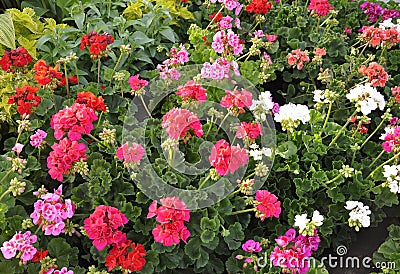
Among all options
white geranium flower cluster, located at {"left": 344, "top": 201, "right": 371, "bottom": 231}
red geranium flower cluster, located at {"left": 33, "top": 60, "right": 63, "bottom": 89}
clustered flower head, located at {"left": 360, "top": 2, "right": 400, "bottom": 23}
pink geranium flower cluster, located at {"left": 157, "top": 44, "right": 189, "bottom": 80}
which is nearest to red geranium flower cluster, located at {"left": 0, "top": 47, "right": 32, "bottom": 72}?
red geranium flower cluster, located at {"left": 33, "top": 60, "right": 63, "bottom": 89}

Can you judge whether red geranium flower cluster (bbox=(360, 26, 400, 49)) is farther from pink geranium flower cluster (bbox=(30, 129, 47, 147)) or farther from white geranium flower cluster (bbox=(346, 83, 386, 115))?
pink geranium flower cluster (bbox=(30, 129, 47, 147))

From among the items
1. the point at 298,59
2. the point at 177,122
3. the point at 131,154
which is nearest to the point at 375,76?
the point at 298,59

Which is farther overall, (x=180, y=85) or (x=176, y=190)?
(x=180, y=85)

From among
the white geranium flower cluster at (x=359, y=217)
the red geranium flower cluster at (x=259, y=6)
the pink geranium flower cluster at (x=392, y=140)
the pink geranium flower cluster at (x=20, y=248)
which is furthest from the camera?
the red geranium flower cluster at (x=259, y=6)

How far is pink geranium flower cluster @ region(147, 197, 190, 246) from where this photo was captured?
142 cm

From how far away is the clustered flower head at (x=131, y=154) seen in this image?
1.54m

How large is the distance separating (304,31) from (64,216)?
5.38 ft

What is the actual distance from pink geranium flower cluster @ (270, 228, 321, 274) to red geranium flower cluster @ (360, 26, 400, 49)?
38.1 inches

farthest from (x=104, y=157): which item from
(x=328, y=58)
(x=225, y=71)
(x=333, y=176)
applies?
(x=328, y=58)

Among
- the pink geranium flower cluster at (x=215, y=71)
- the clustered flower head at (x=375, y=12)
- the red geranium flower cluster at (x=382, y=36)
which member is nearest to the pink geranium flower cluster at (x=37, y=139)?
the pink geranium flower cluster at (x=215, y=71)

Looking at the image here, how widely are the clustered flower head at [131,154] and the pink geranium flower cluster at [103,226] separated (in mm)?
177

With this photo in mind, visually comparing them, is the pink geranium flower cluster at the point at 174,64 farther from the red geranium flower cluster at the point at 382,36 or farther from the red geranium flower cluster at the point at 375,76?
the red geranium flower cluster at the point at 382,36

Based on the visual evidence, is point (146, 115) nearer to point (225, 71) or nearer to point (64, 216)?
point (225, 71)

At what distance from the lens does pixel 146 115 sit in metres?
1.90
